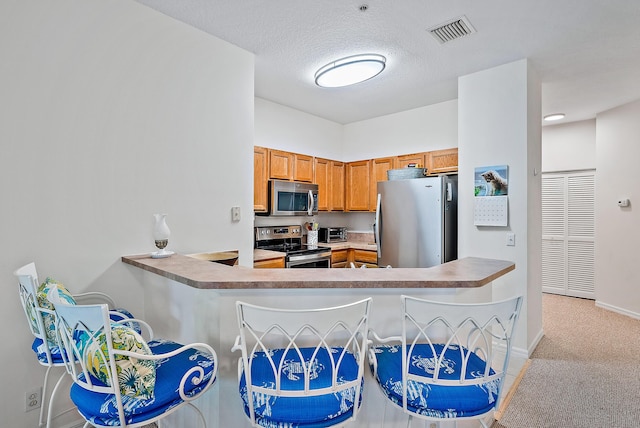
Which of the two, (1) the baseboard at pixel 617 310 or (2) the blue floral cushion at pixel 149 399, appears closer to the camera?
(2) the blue floral cushion at pixel 149 399

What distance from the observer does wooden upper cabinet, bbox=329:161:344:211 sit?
4.86m

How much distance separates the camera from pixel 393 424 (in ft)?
5.27

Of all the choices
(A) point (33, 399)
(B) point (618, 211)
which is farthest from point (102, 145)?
(B) point (618, 211)

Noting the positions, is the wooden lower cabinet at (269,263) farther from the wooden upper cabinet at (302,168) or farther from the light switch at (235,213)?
the wooden upper cabinet at (302,168)

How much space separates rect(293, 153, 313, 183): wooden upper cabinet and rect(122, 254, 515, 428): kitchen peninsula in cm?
269

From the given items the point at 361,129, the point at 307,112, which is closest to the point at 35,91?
the point at 307,112

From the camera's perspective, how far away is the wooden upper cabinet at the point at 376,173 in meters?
4.62

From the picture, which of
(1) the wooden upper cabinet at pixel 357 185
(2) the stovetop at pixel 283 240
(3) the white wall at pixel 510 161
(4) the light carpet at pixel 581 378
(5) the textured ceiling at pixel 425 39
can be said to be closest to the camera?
(4) the light carpet at pixel 581 378

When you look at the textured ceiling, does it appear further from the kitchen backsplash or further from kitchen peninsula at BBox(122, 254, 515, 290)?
the kitchen backsplash

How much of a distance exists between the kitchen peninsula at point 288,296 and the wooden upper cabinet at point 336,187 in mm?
3160

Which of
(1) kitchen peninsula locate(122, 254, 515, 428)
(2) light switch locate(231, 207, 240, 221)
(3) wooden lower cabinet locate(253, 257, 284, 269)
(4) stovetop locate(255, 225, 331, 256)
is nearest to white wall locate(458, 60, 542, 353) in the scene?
(1) kitchen peninsula locate(122, 254, 515, 428)

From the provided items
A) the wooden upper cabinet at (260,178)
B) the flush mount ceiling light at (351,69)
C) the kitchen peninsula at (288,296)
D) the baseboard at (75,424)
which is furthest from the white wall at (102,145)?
the wooden upper cabinet at (260,178)

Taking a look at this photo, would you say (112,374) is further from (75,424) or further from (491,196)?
(491,196)

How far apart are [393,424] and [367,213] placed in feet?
12.1
